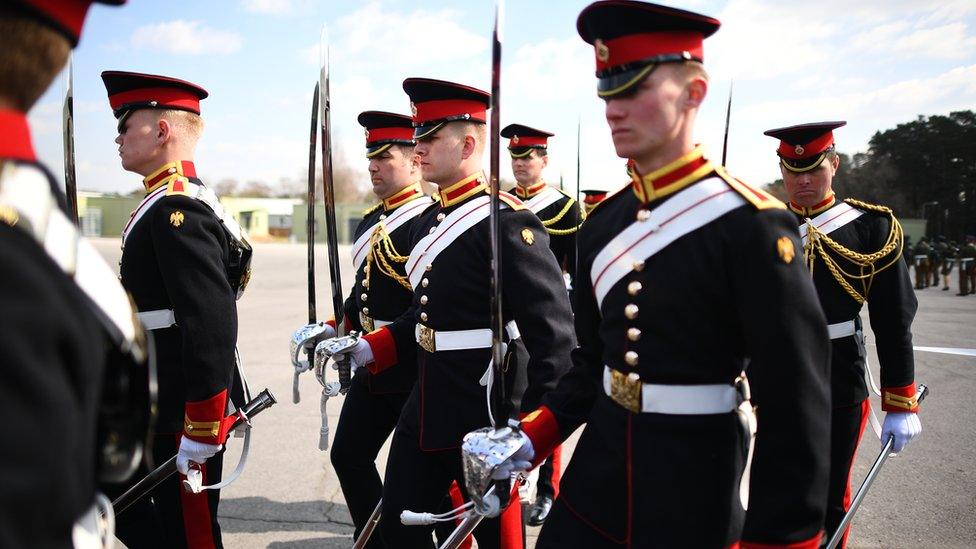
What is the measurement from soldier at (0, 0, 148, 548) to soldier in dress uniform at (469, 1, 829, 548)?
1172 millimetres

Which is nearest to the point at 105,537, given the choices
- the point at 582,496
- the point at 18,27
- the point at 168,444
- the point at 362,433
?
the point at 18,27

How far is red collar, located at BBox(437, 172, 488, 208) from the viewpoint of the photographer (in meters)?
3.17

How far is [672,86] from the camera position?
1851mm

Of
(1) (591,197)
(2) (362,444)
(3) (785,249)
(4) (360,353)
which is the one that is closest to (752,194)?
(3) (785,249)

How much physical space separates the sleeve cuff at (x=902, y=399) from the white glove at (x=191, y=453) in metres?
2.82

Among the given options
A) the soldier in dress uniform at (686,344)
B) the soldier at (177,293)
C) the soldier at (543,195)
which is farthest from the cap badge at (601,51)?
the soldier at (543,195)

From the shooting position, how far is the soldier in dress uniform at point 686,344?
163cm

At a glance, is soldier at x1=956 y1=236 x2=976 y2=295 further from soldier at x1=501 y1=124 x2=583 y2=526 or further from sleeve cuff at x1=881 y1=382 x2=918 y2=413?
sleeve cuff at x1=881 y1=382 x2=918 y2=413

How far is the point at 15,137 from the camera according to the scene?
1.01m

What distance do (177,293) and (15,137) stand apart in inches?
75.7

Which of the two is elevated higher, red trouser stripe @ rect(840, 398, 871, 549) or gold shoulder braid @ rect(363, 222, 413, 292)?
gold shoulder braid @ rect(363, 222, 413, 292)

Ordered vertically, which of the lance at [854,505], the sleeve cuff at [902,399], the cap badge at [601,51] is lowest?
the lance at [854,505]

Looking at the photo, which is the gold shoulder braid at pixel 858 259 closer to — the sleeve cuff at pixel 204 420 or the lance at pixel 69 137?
the sleeve cuff at pixel 204 420

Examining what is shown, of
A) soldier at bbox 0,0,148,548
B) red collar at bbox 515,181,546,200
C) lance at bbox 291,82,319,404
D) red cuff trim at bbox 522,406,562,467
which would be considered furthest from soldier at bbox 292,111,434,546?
soldier at bbox 0,0,148,548
